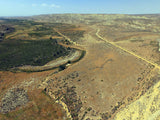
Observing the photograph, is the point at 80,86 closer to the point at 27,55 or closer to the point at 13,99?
the point at 13,99

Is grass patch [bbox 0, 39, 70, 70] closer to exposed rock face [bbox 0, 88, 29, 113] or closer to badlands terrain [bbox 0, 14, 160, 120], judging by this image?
badlands terrain [bbox 0, 14, 160, 120]

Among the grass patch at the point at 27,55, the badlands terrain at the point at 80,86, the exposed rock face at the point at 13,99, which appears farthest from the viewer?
the grass patch at the point at 27,55

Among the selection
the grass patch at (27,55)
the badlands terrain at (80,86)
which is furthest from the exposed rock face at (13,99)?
the grass patch at (27,55)

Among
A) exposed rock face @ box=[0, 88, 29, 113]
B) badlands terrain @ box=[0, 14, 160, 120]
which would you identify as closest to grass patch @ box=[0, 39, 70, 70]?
badlands terrain @ box=[0, 14, 160, 120]

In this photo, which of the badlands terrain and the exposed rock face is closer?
the badlands terrain

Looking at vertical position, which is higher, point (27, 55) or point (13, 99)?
point (27, 55)

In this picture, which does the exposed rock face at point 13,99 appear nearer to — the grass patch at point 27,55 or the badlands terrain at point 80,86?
the badlands terrain at point 80,86

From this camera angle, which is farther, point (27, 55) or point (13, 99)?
point (27, 55)

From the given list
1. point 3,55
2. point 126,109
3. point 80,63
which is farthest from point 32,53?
point 126,109

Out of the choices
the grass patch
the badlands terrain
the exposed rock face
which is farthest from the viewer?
the grass patch

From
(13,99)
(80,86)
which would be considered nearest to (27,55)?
(13,99)
